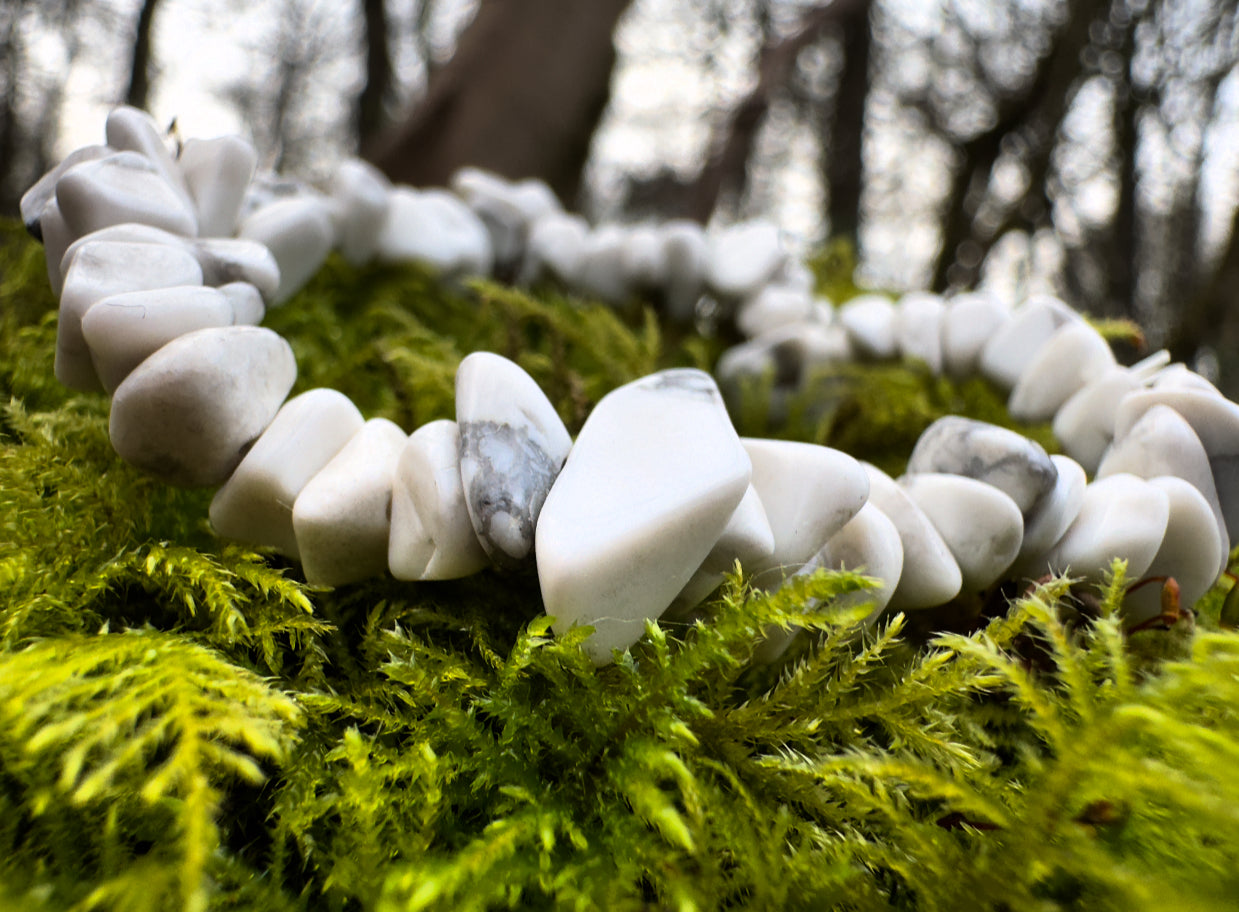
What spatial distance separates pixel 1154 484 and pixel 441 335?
1.96ft

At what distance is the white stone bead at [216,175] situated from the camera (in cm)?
54

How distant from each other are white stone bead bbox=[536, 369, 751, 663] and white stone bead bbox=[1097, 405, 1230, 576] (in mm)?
281

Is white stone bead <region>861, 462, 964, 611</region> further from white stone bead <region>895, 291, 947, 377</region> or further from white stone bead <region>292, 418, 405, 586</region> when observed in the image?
white stone bead <region>895, 291, 947, 377</region>

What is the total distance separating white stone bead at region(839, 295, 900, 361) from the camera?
0.77 m

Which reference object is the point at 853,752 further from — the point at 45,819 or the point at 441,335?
the point at 441,335

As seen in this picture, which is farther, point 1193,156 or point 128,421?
point 1193,156

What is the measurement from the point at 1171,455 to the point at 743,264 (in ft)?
1.56

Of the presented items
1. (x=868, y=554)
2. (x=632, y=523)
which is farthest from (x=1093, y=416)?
(x=632, y=523)

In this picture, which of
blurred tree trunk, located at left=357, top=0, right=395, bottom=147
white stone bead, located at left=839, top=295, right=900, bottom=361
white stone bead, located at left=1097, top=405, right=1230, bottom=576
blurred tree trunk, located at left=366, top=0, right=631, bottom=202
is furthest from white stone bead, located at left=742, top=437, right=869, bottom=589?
blurred tree trunk, located at left=357, top=0, right=395, bottom=147

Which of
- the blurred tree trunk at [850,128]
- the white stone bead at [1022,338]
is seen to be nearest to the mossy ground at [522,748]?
the white stone bead at [1022,338]

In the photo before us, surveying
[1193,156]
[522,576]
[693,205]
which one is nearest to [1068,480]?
[522,576]

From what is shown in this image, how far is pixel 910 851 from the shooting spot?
1.02 feet

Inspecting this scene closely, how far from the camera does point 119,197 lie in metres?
0.47

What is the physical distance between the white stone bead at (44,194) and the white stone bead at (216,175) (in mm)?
52
